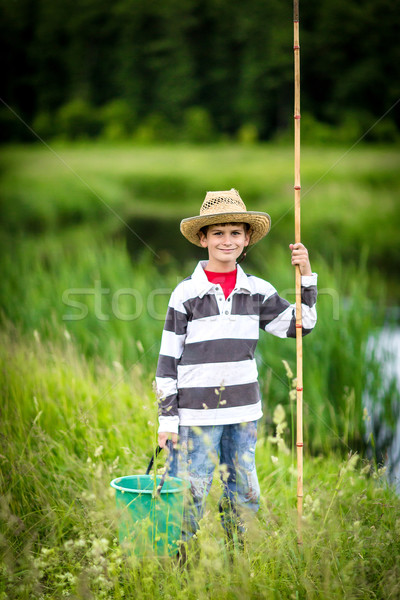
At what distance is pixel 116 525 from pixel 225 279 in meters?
0.93

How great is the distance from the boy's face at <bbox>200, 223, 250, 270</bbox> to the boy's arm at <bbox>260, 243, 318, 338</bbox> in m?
0.19

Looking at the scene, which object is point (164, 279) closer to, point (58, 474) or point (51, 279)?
point (51, 279)

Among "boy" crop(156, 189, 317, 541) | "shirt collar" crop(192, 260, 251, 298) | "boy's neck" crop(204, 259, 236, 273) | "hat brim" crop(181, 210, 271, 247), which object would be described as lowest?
"boy" crop(156, 189, 317, 541)

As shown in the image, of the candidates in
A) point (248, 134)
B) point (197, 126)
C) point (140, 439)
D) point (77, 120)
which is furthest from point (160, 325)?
point (77, 120)

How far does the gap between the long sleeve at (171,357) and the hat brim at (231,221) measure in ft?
0.83

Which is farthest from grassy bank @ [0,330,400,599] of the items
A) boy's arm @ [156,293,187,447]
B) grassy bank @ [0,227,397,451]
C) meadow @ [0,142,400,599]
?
grassy bank @ [0,227,397,451]

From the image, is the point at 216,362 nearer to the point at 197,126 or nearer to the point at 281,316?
the point at 281,316

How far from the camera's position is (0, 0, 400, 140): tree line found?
1747 cm

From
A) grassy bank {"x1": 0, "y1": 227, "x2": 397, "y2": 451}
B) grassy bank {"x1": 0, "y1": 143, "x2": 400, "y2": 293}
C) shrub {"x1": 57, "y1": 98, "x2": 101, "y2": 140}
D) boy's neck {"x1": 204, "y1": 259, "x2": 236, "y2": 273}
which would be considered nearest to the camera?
boy's neck {"x1": 204, "y1": 259, "x2": 236, "y2": 273}

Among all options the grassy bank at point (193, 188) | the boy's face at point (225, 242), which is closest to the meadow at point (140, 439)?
the boy's face at point (225, 242)

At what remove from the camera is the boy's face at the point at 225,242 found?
223cm

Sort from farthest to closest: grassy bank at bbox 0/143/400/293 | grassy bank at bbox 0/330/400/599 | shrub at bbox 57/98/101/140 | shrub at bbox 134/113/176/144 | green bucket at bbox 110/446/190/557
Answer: shrub at bbox 134/113/176/144, shrub at bbox 57/98/101/140, grassy bank at bbox 0/143/400/293, green bucket at bbox 110/446/190/557, grassy bank at bbox 0/330/400/599

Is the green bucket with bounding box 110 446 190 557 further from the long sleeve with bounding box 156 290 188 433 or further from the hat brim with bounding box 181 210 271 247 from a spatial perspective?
the hat brim with bounding box 181 210 271 247

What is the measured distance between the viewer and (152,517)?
2.10 m
